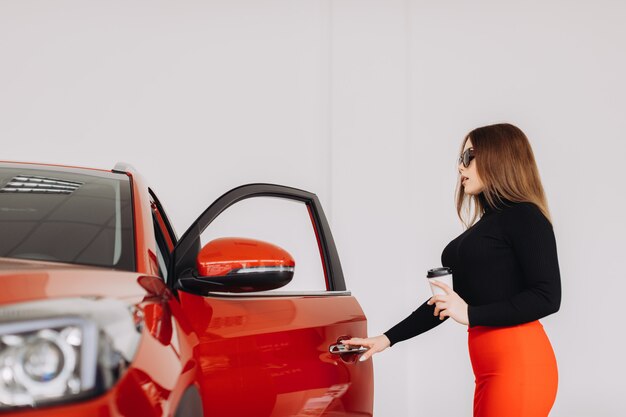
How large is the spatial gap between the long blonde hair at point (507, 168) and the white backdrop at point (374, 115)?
9.82ft

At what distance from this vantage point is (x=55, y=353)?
785 mm

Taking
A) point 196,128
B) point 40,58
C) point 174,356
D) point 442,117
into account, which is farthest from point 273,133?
point 174,356

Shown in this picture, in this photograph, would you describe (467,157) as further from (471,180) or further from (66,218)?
(66,218)

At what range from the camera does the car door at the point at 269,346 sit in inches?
59.4

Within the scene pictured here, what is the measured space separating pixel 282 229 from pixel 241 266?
406 cm

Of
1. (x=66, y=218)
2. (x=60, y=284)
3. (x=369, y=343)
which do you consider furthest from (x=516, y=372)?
(x=60, y=284)

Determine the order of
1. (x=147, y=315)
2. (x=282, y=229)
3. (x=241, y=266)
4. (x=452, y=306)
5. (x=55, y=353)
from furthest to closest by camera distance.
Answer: (x=282, y=229)
(x=452, y=306)
(x=241, y=266)
(x=147, y=315)
(x=55, y=353)

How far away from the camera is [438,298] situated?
2.08 meters

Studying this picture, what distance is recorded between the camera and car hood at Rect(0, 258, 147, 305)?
32.8 inches

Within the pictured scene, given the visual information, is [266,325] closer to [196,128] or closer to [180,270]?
[180,270]

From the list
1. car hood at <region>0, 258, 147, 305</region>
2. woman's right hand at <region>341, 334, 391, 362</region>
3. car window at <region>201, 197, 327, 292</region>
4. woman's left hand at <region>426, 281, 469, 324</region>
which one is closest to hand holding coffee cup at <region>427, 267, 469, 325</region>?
woman's left hand at <region>426, 281, 469, 324</region>

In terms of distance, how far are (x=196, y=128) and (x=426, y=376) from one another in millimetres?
2552

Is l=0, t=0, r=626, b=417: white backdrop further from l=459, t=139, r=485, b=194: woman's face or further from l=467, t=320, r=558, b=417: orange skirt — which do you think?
l=467, t=320, r=558, b=417: orange skirt

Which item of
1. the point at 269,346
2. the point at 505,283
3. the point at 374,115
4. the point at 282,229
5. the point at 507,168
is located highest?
the point at 374,115
